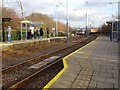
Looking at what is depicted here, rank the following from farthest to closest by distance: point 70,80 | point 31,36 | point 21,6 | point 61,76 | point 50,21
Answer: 1. point 50,21
2. point 21,6
3. point 31,36
4. point 61,76
5. point 70,80

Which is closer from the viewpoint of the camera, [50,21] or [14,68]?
[14,68]

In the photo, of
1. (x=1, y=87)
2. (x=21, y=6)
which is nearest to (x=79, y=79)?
(x=1, y=87)

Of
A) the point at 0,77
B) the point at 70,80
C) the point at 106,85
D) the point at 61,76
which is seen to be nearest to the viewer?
the point at 106,85

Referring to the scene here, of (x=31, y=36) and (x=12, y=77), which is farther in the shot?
(x=31, y=36)

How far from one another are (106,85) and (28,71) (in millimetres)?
5346

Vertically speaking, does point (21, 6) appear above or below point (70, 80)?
above

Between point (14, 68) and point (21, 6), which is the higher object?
point (21, 6)

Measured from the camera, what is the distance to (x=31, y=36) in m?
46.3

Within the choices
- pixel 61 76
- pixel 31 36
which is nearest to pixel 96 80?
pixel 61 76

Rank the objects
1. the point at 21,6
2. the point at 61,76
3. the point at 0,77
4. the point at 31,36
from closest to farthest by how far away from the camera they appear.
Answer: the point at 61,76 → the point at 0,77 → the point at 31,36 → the point at 21,6

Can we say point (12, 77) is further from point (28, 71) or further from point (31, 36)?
point (31, 36)

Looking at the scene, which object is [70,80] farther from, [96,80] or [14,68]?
[14,68]

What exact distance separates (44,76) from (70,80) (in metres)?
2.69

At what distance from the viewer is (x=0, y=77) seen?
10.7 m
